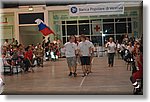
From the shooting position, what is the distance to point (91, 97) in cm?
427

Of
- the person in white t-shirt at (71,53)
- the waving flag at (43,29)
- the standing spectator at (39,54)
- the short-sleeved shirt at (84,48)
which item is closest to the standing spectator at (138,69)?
the short-sleeved shirt at (84,48)

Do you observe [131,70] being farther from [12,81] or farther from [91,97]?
[12,81]

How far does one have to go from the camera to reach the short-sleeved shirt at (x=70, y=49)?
459cm

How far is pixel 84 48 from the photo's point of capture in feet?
15.1

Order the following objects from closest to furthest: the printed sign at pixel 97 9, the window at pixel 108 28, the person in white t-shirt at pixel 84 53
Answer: the printed sign at pixel 97 9
the window at pixel 108 28
the person in white t-shirt at pixel 84 53

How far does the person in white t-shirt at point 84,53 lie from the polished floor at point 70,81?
96 millimetres

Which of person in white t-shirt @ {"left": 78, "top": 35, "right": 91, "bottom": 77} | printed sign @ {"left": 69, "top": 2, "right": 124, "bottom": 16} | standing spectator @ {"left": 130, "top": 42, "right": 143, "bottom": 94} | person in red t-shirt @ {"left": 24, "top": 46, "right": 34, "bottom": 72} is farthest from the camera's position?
person in red t-shirt @ {"left": 24, "top": 46, "right": 34, "bottom": 72}

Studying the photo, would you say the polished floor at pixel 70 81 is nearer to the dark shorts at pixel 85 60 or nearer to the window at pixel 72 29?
the dark shorts at pixel 85 60

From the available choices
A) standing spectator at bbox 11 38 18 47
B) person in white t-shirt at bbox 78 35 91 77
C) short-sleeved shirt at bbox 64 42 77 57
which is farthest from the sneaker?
standing spectator at bbox 11 38 18 47

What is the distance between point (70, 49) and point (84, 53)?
0.23 m

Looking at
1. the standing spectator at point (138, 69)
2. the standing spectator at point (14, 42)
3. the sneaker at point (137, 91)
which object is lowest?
the sneaker at point (137, 91)

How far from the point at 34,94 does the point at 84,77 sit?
2.74 feet

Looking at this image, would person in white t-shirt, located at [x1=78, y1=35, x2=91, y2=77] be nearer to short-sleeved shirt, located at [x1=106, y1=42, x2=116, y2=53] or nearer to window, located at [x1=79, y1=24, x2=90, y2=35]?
window, located at [x1=79, y1=24, x2=90, y2=35]

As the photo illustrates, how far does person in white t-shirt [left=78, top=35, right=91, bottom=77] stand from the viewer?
452cm
